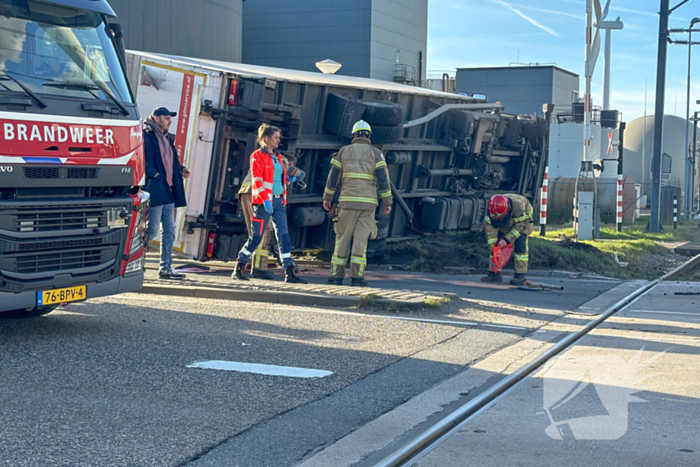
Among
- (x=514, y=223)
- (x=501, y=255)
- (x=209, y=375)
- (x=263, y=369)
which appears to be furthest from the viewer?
(x=501, y=255)

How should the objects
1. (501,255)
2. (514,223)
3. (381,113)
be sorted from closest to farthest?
1. (514,223)
2. (501,255)
3. (381,113)

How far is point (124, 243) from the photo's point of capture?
7000mm

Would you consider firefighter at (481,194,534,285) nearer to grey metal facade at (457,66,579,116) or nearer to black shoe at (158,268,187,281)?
black shoe at (158,268,187,281)

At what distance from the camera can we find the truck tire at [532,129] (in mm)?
17420

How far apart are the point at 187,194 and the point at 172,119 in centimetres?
97

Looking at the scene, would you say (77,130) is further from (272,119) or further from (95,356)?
(272,119)

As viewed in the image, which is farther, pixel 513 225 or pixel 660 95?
pixel 660 95

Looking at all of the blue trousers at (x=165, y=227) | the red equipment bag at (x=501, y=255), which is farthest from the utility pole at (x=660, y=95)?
the blue trousers at (x=165, y=227)

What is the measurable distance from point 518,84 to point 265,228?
43.4 m

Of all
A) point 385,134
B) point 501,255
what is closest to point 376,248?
point 385,134

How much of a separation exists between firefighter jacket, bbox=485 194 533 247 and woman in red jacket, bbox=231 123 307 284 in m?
2.61

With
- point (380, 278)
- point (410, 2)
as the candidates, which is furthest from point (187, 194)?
point (410, 2)

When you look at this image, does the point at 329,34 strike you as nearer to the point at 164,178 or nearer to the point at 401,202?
the point at 401,202

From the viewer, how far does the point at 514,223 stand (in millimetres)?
10844
